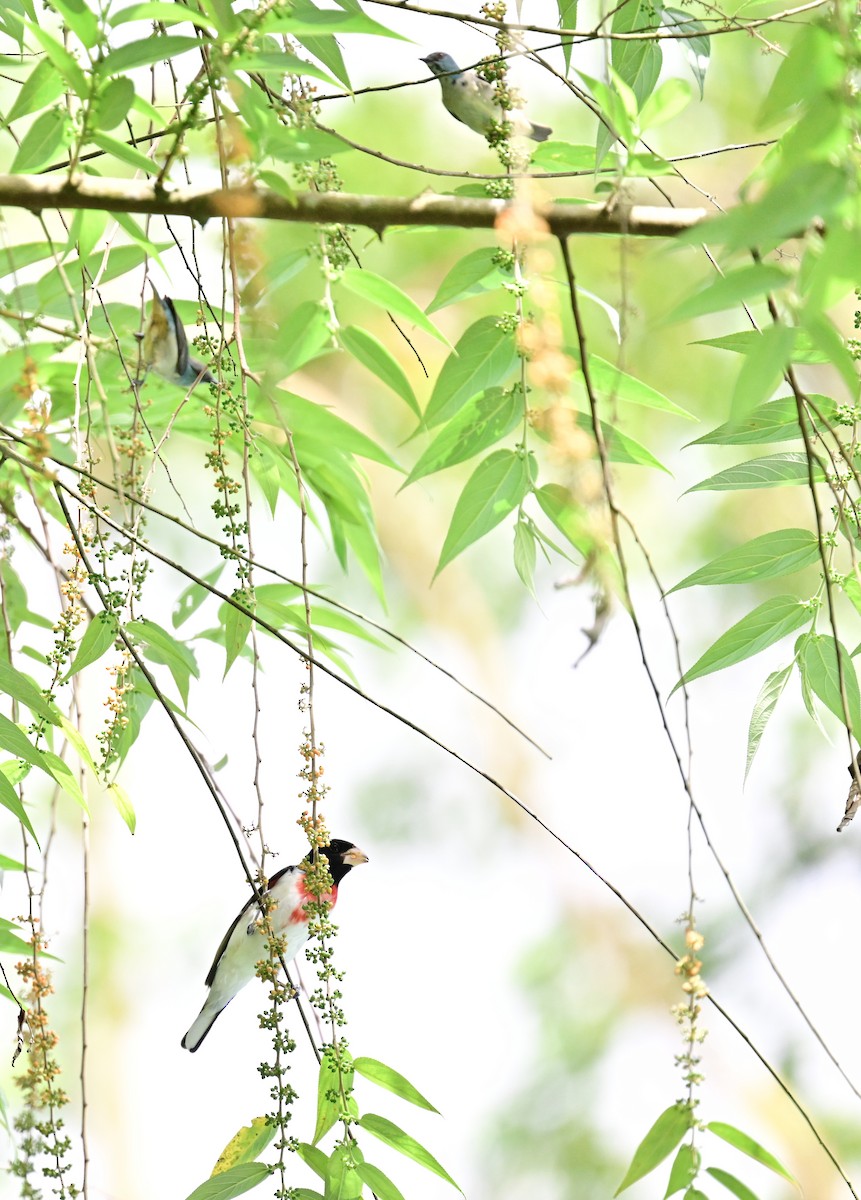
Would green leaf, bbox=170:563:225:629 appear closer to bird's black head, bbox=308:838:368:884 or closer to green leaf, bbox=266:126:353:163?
bird's black head, bbox=308:838:368:884

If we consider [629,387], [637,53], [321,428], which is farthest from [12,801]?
[637,53]

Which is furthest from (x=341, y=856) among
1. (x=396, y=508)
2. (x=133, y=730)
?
(x=396, y=508)

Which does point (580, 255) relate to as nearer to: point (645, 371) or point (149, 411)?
point (645, 371)

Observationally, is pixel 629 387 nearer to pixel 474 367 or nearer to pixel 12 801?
pixel 474 367

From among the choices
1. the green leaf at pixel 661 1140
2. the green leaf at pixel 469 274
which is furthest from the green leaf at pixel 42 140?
the green leaf at pixel 661 1140

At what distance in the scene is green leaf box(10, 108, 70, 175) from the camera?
34.9 inches

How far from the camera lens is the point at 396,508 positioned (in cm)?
545

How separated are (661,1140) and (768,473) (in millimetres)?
618

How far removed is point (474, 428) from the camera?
1157 millimetres

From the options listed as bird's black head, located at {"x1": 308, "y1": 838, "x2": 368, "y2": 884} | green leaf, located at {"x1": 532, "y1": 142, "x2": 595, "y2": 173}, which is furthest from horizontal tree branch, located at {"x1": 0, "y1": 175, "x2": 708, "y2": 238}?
bird's black head, located at {"x1": 308, "y1": 838, "x2": 368, "y2": 884}

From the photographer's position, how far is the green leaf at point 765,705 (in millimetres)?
1101

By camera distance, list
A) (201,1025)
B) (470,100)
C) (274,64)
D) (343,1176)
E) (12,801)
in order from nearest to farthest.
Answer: (274,64), (343,1176), (12,801), (470,100), (201,1025)

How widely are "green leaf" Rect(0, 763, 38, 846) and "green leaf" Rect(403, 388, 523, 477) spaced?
17.3 inches

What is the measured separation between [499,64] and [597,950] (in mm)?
4819
